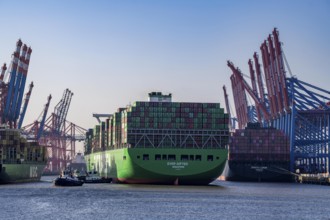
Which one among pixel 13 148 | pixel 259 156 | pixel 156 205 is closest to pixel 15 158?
pixel 13 148

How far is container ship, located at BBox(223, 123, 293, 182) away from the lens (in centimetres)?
19050

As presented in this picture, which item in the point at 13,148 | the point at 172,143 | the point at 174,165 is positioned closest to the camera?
the point at 174,165

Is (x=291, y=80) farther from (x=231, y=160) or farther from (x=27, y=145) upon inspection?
(x=27, y=145)

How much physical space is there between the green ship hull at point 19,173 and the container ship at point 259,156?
48.6m

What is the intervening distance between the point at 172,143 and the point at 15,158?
31535mm

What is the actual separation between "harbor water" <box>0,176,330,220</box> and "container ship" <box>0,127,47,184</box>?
2570 cm

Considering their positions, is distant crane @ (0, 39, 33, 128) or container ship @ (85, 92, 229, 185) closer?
container ship @ (85, 92, 229, 185)

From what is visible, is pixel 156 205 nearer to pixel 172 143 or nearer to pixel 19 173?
pixel 172 143

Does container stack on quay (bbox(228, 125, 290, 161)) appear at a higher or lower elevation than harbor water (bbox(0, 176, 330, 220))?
higher

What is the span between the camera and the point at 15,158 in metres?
151

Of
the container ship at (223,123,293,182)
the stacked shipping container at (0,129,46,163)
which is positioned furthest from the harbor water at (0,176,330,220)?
the container ship at (223,123,293,182)

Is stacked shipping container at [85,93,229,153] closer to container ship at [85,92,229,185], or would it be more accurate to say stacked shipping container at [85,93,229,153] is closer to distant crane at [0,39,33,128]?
container ship at [85,92,229,185]

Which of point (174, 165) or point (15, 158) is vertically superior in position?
point (15, 158)

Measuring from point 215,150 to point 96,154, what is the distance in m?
59.2
